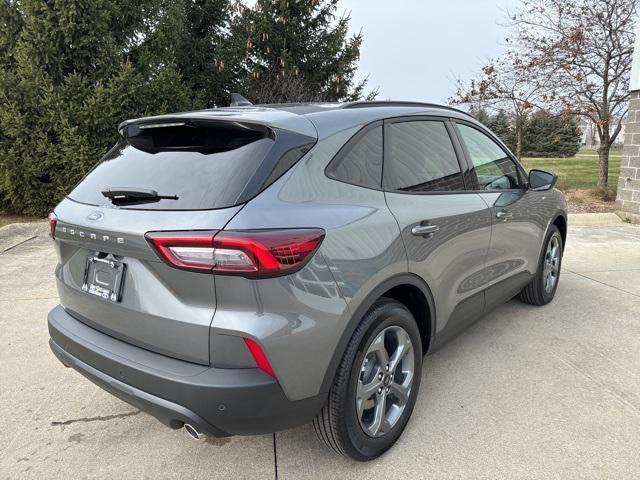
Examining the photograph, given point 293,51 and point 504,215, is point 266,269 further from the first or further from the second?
point 293,51

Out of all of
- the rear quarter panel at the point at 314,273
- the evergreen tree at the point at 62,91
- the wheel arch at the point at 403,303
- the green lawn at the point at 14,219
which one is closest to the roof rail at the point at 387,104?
the rear quarter panel at the point at 314,273

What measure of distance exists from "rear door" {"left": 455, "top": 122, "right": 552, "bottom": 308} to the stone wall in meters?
6.12

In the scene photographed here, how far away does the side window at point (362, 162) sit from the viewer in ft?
7.16

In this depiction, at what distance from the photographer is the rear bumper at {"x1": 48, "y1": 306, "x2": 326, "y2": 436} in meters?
1.78

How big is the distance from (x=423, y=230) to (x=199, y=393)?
1.35m

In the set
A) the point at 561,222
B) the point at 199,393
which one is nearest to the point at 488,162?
the point at 561,222

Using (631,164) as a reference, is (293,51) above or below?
above

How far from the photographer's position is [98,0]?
326 inches

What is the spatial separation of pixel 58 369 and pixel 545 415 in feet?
10.4

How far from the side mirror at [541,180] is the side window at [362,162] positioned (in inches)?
77.3

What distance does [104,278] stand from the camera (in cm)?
211

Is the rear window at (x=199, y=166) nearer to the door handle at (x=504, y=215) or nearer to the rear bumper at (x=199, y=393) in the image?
the rear bumper at (x=199, y=393)

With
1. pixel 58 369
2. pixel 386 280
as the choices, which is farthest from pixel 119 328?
pixel 58 369

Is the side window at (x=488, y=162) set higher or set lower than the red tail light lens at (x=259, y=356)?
higher
